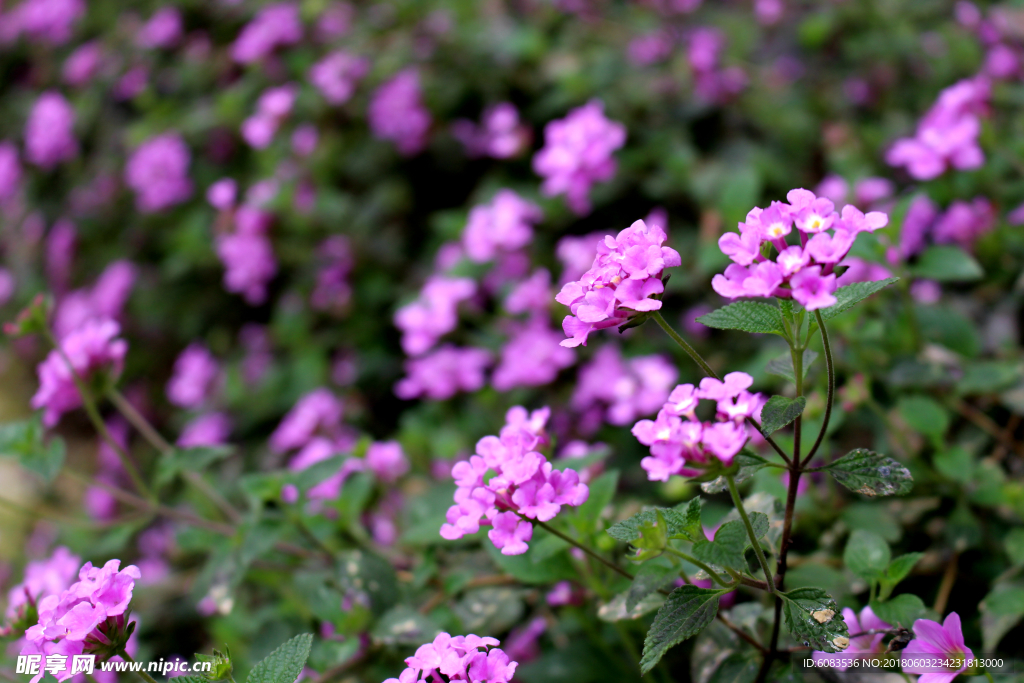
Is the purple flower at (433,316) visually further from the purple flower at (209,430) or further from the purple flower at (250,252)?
the purple flower at (209,430)

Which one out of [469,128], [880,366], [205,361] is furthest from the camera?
[205,361]

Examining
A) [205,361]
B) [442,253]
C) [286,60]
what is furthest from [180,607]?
[286,60]

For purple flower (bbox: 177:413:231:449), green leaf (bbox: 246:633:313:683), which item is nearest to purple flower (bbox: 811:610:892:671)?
green leaf (bbox: 246:633:313:683)

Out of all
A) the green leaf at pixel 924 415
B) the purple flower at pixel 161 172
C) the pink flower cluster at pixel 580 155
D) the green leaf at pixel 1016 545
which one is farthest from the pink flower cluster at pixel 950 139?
the purple flower at pixel 161 172

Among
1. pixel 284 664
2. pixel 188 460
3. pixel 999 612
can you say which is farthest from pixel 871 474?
pixel 188 460

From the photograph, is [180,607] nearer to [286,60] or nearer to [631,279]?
[631,279]

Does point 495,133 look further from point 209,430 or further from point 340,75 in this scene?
point 209,430
